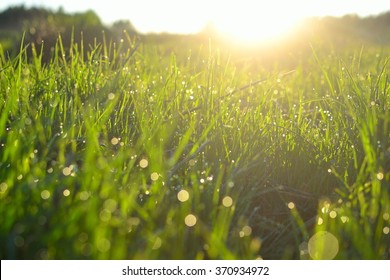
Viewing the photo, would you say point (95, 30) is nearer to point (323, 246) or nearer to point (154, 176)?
point (154, 176)

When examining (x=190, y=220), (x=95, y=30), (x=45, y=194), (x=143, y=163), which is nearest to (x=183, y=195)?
(x=190, y=220)

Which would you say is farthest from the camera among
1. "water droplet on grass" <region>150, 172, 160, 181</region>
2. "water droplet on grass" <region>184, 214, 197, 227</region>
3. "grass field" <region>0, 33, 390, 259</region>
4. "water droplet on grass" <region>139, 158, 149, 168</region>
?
"water droplet on grass" <region>139, 158, 149, 168</region>

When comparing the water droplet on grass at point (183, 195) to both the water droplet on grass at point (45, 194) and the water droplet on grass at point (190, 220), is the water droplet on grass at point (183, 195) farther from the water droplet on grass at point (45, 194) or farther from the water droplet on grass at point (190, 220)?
the water droplet on grass at point (45, 194)

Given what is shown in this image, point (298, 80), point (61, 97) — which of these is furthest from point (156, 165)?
point (298, 80)

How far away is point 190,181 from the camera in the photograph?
1.63m

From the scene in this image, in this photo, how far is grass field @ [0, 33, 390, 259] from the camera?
47.4 inches

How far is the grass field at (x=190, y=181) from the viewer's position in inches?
47.4

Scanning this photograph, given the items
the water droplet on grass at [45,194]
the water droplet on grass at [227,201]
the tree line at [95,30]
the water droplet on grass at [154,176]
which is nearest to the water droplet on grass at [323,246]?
the water droplet on grass at [227,201]

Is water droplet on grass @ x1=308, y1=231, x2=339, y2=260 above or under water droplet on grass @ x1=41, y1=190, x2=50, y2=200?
under

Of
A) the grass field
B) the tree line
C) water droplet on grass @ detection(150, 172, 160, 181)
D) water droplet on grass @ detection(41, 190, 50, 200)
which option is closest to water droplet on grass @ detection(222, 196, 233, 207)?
the grass field

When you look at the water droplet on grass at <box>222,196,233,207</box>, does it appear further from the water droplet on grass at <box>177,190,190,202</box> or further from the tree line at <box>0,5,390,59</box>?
the tree line at <box>0,5,390,59</box>

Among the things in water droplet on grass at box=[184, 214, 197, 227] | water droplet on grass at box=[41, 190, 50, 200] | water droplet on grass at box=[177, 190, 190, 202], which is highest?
water droplet on grass at box=[41, 190, 50, 200]

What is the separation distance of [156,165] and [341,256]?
0.52 metres

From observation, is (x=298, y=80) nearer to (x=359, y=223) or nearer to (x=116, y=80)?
(x=116, y=80)
